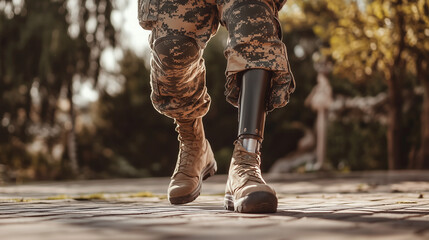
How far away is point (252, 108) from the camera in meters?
2.01

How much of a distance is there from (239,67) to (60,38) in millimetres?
12263

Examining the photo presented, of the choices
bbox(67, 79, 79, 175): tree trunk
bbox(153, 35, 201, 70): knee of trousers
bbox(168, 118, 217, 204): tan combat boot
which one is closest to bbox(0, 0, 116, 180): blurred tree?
bbox(67, 79, 79, 175): tree trunk

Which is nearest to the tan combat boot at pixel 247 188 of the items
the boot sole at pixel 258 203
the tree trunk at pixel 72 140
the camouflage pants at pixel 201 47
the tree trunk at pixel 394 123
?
the boot sole at pixel 258 203

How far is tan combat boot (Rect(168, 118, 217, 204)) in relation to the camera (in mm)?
2408

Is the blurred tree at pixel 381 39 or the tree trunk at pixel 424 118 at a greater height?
the blurred tree at pixel 381 39

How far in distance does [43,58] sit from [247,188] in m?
12.4

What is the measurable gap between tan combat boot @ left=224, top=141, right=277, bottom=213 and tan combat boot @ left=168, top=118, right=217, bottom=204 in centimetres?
44

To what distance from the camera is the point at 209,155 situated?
284cm

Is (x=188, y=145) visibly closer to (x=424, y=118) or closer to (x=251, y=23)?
(x=251, y=23)

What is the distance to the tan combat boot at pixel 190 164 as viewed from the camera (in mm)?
Answer: 2408

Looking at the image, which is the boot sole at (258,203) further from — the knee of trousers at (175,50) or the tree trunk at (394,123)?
the tree trunk at (394,123)

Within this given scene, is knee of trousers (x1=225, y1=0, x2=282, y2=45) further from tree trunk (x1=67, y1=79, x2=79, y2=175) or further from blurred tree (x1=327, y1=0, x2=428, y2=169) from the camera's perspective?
tree trunk (x1=67, y1=79, x2=79, y2=175)

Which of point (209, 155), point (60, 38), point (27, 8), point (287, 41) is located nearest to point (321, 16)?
point (287, 41)

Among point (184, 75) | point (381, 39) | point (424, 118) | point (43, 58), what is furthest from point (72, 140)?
point (184, 75)
